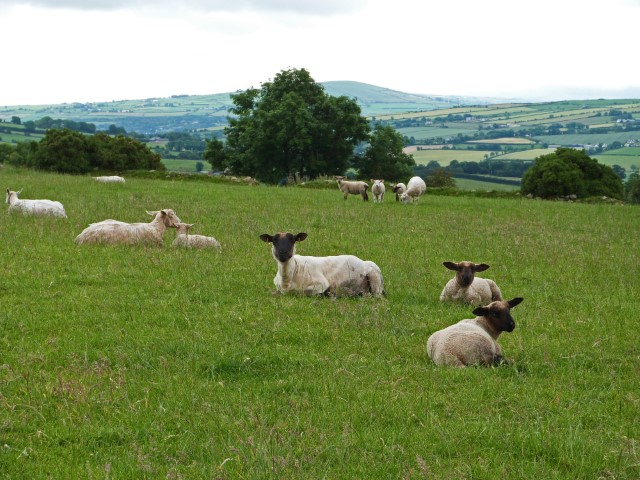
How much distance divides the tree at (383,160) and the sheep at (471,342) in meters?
64.4

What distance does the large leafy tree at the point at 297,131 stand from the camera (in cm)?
6544

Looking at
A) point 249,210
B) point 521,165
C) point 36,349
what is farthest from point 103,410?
point 521,165

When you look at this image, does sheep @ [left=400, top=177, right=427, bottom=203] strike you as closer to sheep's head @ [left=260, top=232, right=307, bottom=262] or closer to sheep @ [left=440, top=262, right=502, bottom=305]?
sheep @ [left=440, top=262, right=502, bottom=305]

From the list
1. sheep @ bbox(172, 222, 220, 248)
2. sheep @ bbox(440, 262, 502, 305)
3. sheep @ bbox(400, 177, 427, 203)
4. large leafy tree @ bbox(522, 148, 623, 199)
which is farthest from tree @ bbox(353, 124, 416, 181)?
sheep @ bbox(440, 262, 502, 305)

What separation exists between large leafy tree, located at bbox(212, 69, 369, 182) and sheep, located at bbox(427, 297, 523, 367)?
179 ft

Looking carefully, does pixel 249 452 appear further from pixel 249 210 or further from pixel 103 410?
pixel 249 210

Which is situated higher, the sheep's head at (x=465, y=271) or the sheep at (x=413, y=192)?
the sheep's head at (x=465, y=271)

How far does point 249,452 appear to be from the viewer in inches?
250

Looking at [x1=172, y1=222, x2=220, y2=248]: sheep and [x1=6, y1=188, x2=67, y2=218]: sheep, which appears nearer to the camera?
[x1=172, y1=222, x2=220, y2=248]: sheep

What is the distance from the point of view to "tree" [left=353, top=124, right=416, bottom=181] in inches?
2958

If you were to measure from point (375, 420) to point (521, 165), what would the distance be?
113m

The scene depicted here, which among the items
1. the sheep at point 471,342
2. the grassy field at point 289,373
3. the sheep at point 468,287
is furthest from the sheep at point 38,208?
the sheep at point 471,342

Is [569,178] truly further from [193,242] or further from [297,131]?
[193,242]

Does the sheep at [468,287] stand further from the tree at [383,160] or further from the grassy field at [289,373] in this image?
the tree at [383,160]
